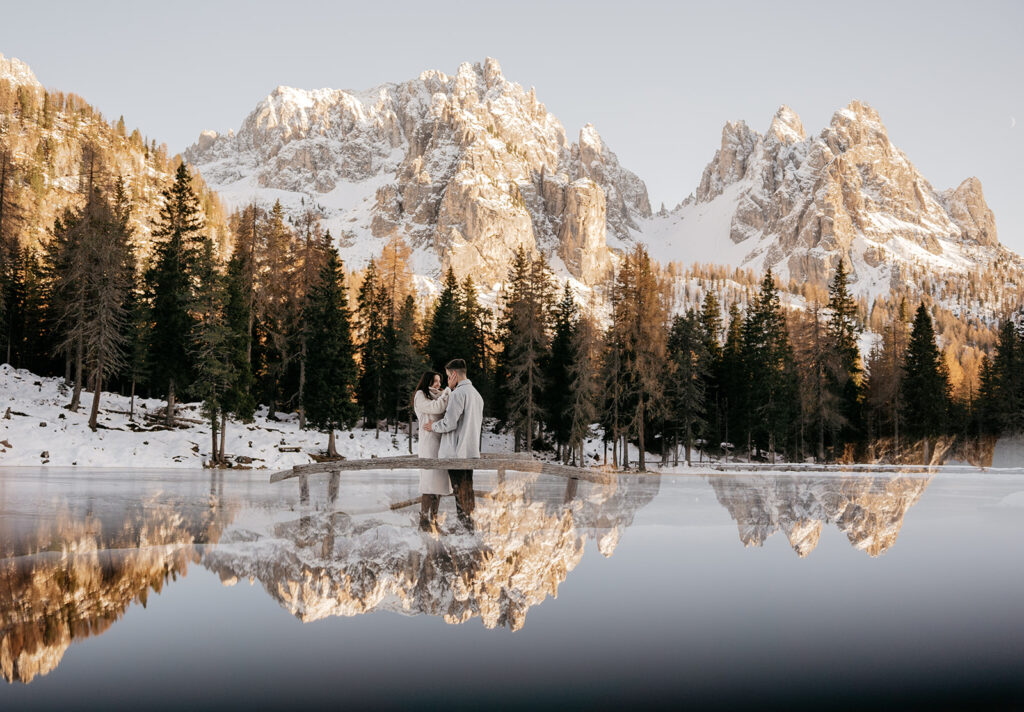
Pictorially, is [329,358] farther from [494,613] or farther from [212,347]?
[494,613]

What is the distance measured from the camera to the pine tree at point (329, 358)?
133 ft

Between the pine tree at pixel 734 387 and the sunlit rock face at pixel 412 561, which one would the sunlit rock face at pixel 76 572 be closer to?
the sunlit rock face at pixel 412 561

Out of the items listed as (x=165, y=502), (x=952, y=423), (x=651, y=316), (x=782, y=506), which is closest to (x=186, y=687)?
(x=165, y=502)

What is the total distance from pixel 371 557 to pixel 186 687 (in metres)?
3.81

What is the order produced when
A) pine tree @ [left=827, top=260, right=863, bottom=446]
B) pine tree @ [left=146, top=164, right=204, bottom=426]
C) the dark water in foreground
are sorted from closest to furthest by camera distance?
the dark water in foreground → pine tree @ [left=146, top=164, right=204, bottom=426] → pine tree @ [left=827, top=260, right=863, bottom=446]

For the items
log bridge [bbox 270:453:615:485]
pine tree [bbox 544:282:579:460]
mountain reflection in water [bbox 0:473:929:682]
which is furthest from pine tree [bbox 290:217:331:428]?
log bridge [bbox 270:453:615:485]

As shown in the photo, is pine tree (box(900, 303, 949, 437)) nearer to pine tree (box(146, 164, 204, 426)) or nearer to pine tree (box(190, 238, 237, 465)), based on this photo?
pine tree (box(190, 238, 237, 465))

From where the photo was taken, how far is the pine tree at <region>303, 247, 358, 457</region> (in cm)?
4053

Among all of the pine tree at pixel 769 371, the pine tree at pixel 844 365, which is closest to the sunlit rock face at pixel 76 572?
the pine tree at pixel 769 371

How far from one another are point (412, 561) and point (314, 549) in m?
1.54

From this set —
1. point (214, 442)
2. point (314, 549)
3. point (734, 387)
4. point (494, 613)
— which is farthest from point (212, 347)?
point (734, 387)

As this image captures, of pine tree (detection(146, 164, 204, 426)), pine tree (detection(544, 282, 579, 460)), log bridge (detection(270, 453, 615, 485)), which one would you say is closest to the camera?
log bridge (detection(270, 453, 615, 485))

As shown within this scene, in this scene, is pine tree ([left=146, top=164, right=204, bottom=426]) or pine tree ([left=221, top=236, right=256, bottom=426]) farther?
pine tree ([left=146, top=164, right=204, bottom=426])

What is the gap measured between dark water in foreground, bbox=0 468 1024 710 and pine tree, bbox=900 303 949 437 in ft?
155
